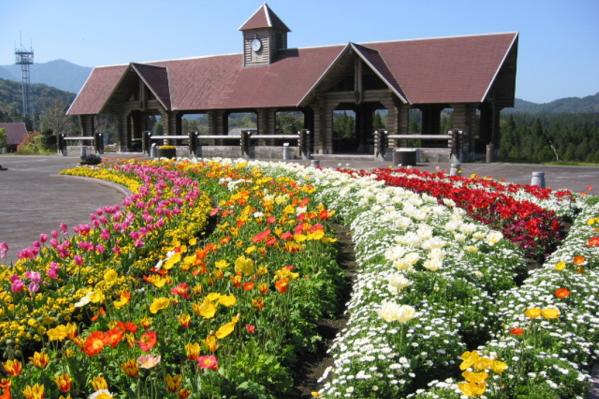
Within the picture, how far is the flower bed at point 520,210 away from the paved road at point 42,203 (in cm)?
738

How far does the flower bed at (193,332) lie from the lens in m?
3.58

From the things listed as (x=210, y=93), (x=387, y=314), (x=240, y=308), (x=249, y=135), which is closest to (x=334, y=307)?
(x=240, y=308)

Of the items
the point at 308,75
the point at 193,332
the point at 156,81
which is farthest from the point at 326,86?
the point at 193,332

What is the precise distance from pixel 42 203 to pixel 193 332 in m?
11.4

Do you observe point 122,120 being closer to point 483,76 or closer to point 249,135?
point 249,135

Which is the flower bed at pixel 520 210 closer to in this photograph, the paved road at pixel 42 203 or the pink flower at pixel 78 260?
the pink flower at pixel 78 260

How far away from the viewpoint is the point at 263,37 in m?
36.4

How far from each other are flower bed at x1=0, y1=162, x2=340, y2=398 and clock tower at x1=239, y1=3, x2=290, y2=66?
3069 cm

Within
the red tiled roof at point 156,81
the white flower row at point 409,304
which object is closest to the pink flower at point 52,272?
the white flower row at point 409,304

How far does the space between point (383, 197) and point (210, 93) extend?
95.3 ft

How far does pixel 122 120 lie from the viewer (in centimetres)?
4012

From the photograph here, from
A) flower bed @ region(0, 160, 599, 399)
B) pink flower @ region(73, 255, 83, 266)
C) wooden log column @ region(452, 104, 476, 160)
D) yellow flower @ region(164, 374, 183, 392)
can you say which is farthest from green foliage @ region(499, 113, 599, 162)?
yellow flower @ region(164, 374, 183, 392)

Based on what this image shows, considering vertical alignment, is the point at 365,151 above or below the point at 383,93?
below

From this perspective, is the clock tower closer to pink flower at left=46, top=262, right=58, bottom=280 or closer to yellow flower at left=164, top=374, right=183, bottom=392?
pink flower at left=46, top=262, right=58, bottom=280
